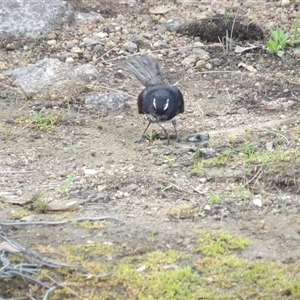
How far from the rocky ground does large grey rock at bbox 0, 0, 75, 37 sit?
144mm

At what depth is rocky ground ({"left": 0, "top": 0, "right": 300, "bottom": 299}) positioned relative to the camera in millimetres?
5176

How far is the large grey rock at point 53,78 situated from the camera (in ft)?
26.1

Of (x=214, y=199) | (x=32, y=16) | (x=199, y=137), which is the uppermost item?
(x=214, y=199)

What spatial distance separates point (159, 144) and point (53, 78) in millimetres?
1844

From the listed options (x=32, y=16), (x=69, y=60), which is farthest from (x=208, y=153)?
(x=32, y=16)

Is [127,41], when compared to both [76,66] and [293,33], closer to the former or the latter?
[76,66]

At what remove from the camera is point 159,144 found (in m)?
6.75

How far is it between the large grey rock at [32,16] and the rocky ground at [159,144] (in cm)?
14

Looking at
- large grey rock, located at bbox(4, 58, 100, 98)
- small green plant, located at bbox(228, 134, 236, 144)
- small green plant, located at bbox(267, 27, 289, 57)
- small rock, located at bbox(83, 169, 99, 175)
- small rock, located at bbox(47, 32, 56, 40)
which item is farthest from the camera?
small rock, located at bbox(47, 32, 56, 40)

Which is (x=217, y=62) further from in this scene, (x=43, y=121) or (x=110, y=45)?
(x=43, y=121)

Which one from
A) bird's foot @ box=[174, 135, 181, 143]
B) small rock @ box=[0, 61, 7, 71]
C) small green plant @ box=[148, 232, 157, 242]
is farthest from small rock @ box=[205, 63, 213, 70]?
small green plant @ box=[148, 232, 157, 242]

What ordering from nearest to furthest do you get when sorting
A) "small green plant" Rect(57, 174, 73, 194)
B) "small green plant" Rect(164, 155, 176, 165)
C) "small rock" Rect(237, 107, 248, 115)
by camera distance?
1. "small green plant" Rect(57, 174, 73, 194)
2. "small green plant" Rect(164, 155, 176, 165)
3. "small rock" Rect(237, 107, 248, 115)

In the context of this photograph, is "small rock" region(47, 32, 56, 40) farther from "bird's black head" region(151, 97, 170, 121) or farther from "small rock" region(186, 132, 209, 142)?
"small rock" region(186, 132, 209, 142)

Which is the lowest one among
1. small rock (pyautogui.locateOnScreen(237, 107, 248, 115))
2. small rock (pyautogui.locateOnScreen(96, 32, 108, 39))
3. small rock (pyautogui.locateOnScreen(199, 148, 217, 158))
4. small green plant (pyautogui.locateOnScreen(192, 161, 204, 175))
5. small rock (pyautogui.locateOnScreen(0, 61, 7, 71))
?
small rock (pyautogui.locateOnScreen(0, 61, 7, 71))
